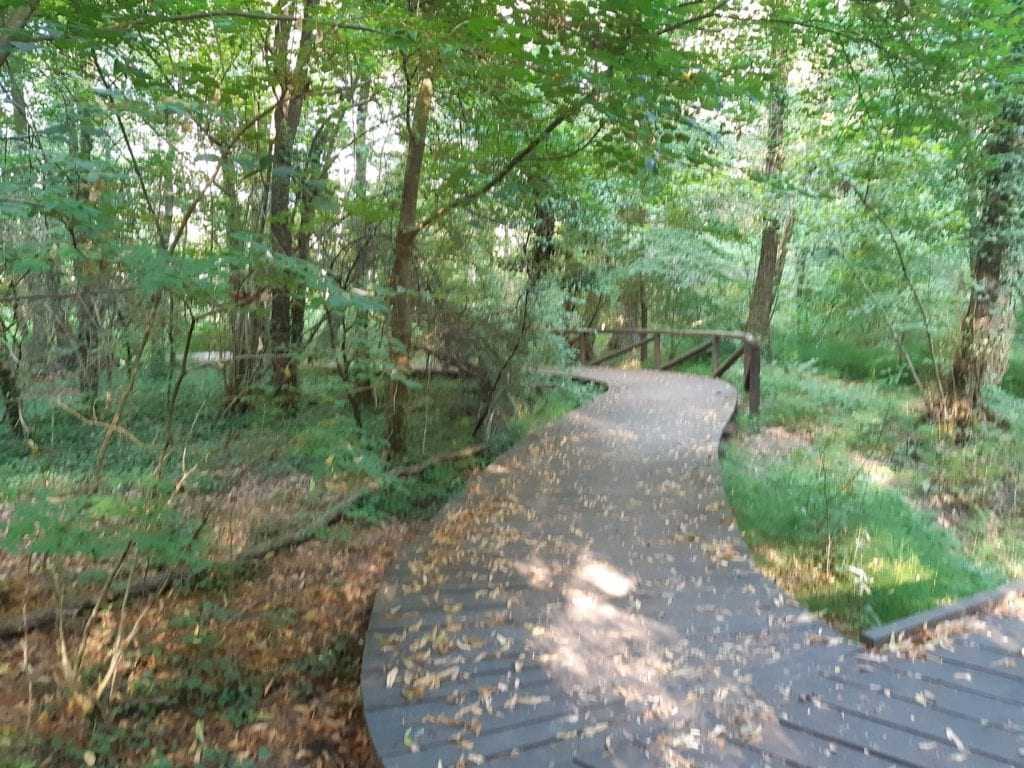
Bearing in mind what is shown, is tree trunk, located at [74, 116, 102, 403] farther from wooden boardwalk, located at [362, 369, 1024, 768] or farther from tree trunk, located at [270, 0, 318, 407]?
wooden boardwalk, located at [362, 369, 1024, 768]

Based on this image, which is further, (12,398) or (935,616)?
(12,398)

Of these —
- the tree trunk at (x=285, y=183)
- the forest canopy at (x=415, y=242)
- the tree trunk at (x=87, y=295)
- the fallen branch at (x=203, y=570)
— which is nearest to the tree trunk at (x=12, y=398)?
the forest canopy at (x=415, y=242)

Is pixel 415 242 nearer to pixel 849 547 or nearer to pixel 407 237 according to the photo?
pixel 407 237

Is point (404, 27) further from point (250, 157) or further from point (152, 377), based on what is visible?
point (152, 377)

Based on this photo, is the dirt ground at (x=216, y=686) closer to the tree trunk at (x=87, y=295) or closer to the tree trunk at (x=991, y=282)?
the tree trunk at (x=87, y=295)

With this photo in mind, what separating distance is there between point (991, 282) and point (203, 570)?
9343 mm

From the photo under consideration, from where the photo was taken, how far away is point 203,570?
16.2 ft

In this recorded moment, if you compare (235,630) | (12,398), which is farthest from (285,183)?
(235,630)

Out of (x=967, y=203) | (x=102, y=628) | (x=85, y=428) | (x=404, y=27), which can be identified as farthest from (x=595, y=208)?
(x=102, y=628)

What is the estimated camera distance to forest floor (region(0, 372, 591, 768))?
10.6ft

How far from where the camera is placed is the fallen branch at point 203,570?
4.07m

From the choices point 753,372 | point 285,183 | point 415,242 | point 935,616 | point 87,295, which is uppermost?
point 285,183

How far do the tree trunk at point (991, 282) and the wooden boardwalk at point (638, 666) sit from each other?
5.84m

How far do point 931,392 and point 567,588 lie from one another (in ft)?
25.7
